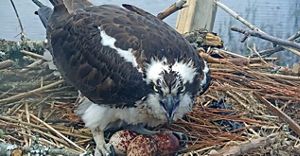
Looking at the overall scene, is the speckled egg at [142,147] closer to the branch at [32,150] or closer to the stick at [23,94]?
the branch at [32,150]

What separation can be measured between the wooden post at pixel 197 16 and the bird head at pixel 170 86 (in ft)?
3.49

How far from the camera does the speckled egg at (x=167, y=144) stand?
10.2 ft

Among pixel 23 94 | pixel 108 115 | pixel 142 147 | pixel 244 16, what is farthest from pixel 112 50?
pixel 244 16

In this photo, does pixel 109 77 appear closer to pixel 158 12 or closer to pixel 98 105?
pixel 98 105

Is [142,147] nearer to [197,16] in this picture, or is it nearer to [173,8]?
[173,8]

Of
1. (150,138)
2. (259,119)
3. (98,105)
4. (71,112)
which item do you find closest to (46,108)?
(71,112)

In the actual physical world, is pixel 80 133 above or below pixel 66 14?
below

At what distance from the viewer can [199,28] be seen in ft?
13.9

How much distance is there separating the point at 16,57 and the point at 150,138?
103 centimetres

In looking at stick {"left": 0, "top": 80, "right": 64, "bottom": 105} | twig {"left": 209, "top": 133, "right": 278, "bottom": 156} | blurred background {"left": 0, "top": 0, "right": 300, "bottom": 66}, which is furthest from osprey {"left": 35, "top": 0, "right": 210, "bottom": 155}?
blurred background {"left": 0, "top": 0, "right": 300, "bottom": 66}

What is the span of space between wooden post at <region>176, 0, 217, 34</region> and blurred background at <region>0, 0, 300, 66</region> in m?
0.08

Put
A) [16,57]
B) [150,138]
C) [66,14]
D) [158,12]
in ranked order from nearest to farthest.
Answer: [150,138], [66,14], [16,57], [158,12]

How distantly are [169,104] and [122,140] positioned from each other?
27cm

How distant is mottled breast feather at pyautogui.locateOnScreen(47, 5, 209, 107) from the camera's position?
10.1 feet
